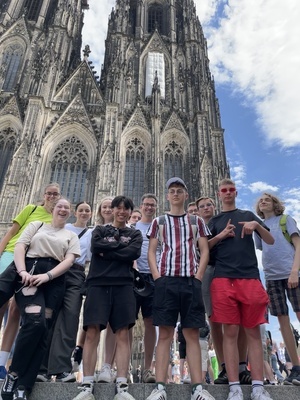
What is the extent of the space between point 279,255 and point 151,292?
1.67 metres

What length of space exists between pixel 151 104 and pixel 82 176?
23.1 ft

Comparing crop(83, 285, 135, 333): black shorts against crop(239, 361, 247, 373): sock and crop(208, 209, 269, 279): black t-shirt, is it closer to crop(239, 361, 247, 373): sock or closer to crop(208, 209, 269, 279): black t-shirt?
crop(208, 209, 269, 279): black t-shirt

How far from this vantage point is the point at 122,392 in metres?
2.83

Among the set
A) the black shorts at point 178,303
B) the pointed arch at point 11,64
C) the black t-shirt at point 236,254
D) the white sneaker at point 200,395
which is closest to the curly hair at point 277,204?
the black t-shirt at point 236,254

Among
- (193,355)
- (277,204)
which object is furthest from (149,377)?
(277,204)

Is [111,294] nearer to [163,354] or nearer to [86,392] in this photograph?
[163,354]

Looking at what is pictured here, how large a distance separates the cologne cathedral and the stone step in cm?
1355

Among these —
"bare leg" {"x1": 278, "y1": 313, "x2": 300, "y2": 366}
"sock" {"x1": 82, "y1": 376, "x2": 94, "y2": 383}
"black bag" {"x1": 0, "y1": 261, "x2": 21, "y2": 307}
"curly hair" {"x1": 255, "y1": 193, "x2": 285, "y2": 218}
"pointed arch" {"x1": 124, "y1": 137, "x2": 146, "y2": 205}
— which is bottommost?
"sock" {"x1": 82, "y1": 376, "x2": 94, "y2": 383}

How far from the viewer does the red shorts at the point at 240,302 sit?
126 inches

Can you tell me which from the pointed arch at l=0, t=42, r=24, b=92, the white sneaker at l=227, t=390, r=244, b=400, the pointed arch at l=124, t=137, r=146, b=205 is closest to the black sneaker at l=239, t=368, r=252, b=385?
the white sneaker at l=227, t=390, r=244, b=400

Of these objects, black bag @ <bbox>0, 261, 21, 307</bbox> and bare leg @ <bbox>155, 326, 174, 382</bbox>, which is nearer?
bare leg @ <bbox>155, 326, 174, 382</bbox>

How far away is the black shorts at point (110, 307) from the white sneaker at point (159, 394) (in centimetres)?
63

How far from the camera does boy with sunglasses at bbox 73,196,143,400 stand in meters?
3.18

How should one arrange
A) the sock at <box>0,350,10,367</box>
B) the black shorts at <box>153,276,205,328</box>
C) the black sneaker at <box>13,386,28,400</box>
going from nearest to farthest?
the black sneaker at <box>13,386,28,400</box>
the black shorts at <box>153,276,205,328</box>
the sock at <box>0,350,10,367</box>
